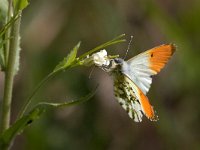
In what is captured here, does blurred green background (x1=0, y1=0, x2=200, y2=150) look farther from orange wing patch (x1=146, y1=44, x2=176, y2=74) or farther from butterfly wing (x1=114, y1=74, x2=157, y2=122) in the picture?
orange wing patch (x1=146, y1=44, x2=176, y2=74)

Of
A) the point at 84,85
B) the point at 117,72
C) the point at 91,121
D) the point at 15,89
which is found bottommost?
the point at 117,72

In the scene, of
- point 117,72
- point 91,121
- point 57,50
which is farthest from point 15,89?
point 117,72

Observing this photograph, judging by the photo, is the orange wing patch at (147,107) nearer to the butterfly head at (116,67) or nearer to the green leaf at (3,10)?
the butterfly head at (116,67)

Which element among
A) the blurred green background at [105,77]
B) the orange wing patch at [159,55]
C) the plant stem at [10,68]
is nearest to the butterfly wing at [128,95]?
the orange wing patch at [159,55]

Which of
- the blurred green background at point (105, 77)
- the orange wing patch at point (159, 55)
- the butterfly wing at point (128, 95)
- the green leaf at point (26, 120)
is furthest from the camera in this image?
the blurred green background at point (105, 77)

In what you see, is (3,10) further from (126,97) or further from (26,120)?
(126,97)

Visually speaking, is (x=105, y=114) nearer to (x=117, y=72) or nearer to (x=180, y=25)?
(x=180, y=25)

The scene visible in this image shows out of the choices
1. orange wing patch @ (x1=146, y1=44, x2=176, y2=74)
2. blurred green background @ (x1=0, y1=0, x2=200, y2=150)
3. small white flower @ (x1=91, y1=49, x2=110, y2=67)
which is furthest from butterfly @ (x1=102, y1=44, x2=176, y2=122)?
blurred green background @ (x1=0, y1=0, x2=200, y2=150)
